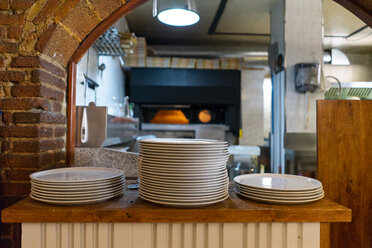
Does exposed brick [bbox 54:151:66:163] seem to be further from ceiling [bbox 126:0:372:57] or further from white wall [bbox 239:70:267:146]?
white wall [bbox 239:70:267:146]

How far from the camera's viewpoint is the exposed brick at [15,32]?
1.23 metres

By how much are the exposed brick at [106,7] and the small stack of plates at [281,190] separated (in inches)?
40.2

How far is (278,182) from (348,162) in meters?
0.75

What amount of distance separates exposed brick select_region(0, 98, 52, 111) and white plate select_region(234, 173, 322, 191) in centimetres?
94

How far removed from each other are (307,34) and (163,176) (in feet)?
11.3

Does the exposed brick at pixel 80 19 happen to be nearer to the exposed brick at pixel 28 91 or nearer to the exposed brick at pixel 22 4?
the exposed brick at pixel 22 4

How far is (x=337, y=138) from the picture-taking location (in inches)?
Answer: 62.1

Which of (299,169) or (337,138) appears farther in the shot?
(299,169)

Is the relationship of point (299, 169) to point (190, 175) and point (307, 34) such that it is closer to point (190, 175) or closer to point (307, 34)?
point (307, 34)

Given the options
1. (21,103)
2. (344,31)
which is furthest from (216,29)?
(21,103)

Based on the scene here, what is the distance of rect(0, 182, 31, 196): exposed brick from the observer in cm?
125

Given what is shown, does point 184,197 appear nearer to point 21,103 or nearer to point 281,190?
point 281,190

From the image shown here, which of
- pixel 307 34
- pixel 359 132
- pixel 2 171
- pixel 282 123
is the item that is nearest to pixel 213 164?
pixel 2 171

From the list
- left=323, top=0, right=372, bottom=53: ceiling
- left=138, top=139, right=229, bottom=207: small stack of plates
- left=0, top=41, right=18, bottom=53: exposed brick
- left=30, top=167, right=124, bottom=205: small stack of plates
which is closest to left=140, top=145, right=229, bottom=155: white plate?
left=138, top=139, right=229, bottom=207: small stack of plates
